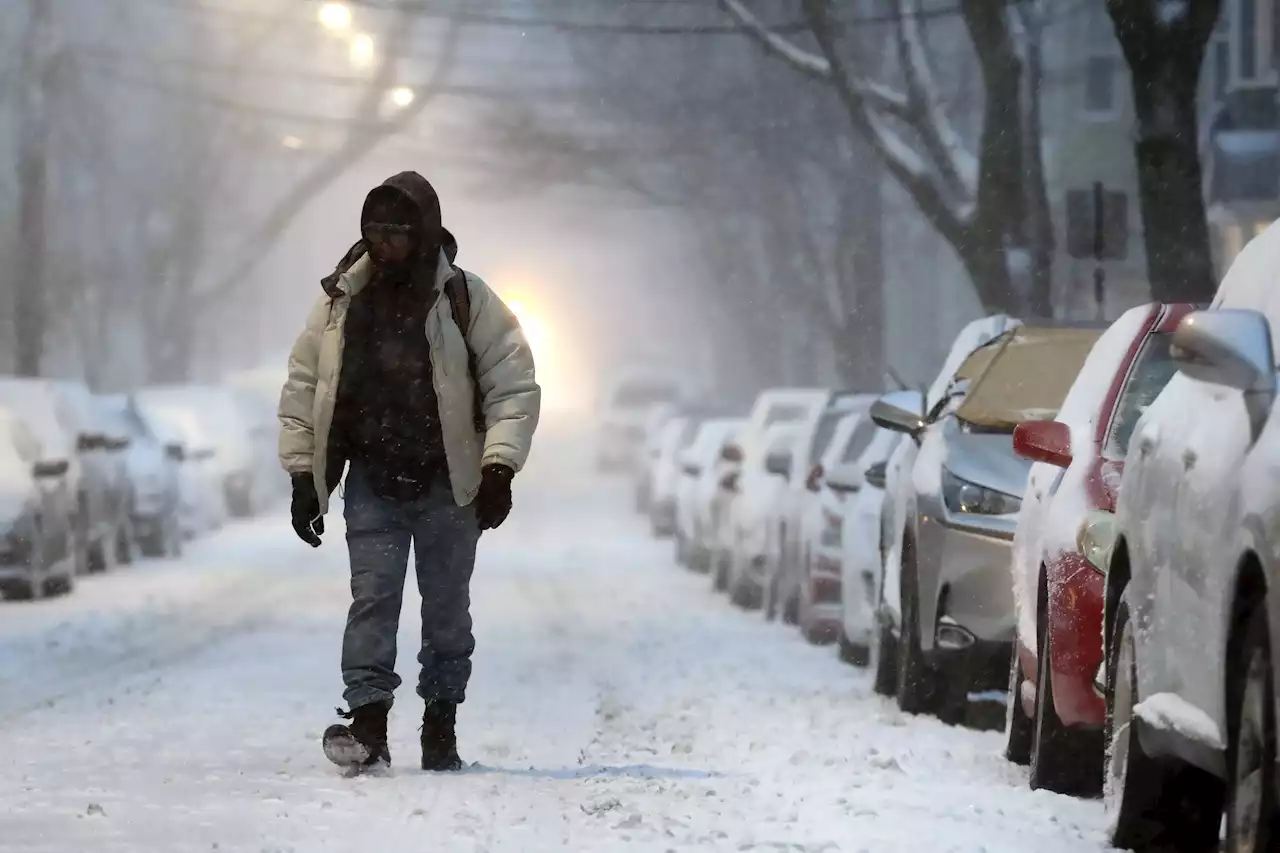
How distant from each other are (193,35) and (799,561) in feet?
145

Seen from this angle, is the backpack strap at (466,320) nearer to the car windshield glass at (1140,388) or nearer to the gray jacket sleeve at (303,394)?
the gray jacket sleeve at (303,394)

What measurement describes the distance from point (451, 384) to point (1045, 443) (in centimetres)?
213

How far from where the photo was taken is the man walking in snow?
357 inches

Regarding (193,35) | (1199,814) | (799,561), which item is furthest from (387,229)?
(193,35)

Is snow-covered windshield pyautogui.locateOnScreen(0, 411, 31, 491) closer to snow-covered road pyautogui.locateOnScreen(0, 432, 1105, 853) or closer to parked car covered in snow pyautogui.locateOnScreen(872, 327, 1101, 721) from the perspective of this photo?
snow-covered road pyautogui.locateOnScreen(0, 432, 1105, 853)

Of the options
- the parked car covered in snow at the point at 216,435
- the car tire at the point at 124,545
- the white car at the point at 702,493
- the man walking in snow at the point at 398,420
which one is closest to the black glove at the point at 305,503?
the man walking in snow at the point at 398,420

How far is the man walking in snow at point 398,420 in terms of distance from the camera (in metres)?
9.08

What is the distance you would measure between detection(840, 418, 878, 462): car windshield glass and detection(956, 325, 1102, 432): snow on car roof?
4.42 m

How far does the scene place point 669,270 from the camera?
3238 inches

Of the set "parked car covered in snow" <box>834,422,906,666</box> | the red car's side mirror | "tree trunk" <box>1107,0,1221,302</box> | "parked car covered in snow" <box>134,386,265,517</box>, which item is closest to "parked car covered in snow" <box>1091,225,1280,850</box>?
the red car's side mirror

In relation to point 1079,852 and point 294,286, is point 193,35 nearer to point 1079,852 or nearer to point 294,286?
point 294,286

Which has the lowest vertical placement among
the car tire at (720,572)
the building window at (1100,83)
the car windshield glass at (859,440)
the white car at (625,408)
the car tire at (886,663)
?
the white car at (625,408)

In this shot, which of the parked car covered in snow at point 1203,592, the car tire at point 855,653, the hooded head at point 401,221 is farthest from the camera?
the car tire at point 855,653

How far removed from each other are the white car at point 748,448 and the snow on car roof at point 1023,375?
333 inches
